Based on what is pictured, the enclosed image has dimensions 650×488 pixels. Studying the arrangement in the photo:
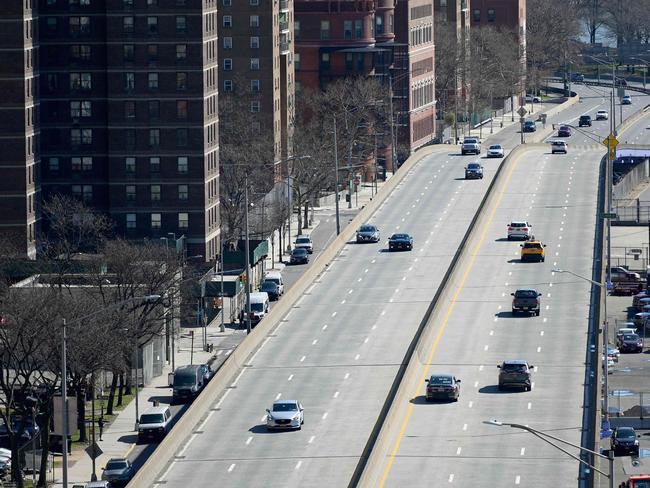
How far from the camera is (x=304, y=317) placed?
132 metres

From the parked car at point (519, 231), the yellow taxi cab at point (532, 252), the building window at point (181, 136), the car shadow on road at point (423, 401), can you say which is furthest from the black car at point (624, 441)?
the building window at point (181, 136)

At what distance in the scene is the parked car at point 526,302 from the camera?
12900cm

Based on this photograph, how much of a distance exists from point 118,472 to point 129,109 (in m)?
67.3

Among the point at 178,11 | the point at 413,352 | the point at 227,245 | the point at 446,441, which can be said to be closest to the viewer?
the point at 446,441

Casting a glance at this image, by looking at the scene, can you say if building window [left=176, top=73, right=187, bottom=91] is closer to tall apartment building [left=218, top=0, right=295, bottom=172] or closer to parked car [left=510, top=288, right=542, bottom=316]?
tall apartment building [left=218, top=0, right=295, bottom=172]

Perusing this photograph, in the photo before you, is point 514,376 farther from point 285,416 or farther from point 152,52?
point 152,52

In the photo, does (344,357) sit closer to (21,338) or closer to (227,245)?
(21,338)

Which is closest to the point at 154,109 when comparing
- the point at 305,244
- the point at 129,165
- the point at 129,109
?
the point at 129,109

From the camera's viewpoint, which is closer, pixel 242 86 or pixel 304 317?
pixel 304 317

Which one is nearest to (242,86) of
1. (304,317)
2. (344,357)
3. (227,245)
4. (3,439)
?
(227,245)

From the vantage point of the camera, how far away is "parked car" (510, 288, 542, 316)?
129 meters

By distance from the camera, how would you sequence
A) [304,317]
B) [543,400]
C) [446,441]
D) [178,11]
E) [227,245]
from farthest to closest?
[227,245] → [178,11] → [304,317] → [543,400] → [446,441]

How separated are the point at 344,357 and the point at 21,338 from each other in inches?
892

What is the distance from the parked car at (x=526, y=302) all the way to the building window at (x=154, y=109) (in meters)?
39.4
